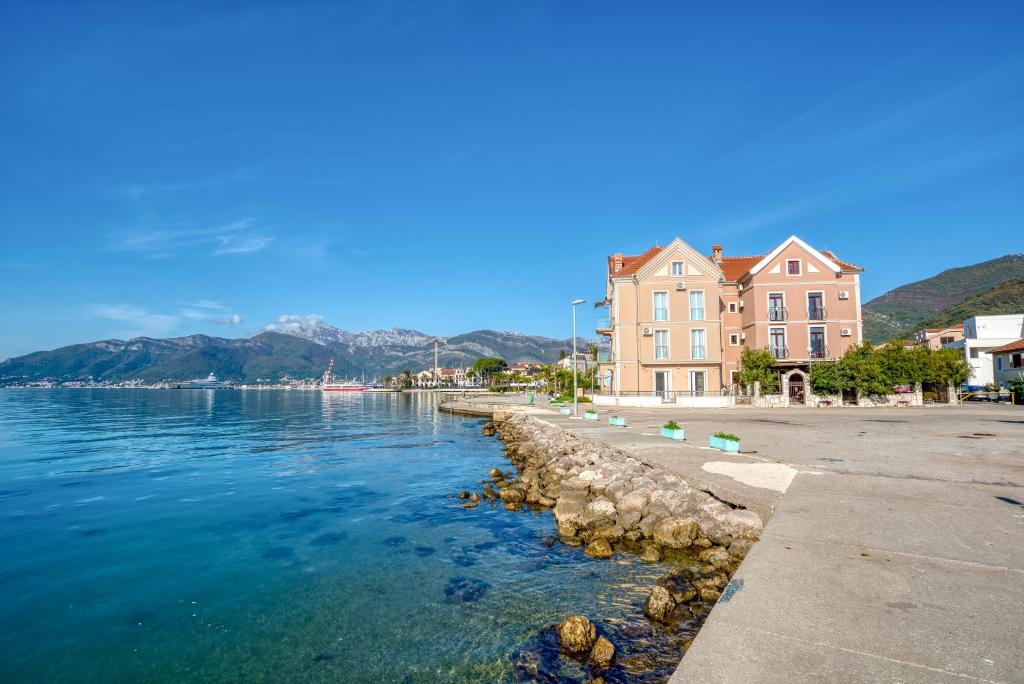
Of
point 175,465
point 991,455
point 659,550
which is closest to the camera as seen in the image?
point 659,550

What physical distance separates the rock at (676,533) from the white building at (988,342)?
6616 cm

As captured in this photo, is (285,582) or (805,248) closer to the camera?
(285,582)

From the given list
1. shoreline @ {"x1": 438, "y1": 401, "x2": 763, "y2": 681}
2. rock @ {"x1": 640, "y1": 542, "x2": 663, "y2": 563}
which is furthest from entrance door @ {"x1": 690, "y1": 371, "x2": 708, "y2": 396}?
rock @ {"x1": 640, "y1": 542, "x2": 663, "y2": 563}

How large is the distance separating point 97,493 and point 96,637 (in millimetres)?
14380

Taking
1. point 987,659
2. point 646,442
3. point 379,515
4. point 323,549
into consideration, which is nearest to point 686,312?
point 646,442

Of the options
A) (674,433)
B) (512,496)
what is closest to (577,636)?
(512,496)

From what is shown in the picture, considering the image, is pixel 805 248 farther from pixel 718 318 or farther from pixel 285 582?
pixel 285 582

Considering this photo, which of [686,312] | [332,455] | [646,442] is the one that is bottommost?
[332,455]

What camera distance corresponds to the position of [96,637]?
27.8ft

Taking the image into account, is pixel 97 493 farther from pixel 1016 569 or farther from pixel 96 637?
pixel 1016 569

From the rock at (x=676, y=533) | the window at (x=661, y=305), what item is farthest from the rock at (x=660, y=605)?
the window at (x=661, y=305)

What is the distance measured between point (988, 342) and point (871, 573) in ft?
235

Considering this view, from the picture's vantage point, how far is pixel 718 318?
4509 cm

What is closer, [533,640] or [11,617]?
[533,640]
